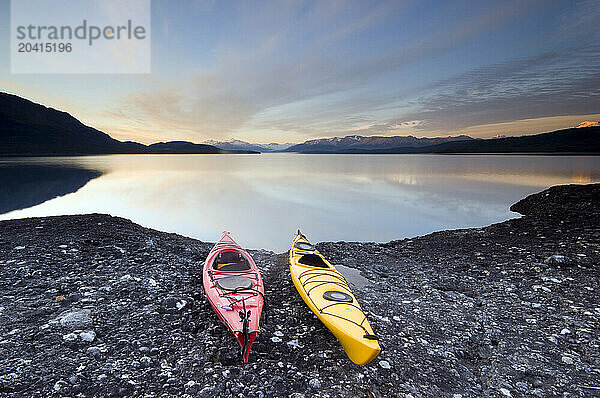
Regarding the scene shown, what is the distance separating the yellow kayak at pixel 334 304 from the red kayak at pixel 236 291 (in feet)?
3.94

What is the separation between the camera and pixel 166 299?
743 cm

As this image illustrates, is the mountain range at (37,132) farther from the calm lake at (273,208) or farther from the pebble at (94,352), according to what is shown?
the pebble at (94,352)

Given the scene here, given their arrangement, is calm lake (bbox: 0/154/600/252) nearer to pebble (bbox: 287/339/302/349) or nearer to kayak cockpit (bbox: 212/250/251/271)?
kayak cockpit (bbox: 212/250/251/271)

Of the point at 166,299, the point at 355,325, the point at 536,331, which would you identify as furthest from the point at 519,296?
the point at 166,299

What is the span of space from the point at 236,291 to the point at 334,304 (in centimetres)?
229

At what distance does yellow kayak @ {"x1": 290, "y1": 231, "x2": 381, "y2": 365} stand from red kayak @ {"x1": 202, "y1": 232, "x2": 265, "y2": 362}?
1.20 m

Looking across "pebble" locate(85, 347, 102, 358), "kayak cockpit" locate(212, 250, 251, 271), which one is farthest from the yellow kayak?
"pebble" locate(85, 347, 102, 358)

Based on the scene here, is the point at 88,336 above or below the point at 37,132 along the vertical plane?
below

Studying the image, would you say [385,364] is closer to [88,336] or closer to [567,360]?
[567,360]

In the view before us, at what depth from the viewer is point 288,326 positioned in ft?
21.8

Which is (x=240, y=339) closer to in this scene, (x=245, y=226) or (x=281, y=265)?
(x=281, y=265)

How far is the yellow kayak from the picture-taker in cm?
512

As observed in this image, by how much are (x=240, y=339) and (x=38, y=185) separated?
37487mm

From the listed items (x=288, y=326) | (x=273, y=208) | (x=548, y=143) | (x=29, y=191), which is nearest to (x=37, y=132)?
(x=29, y=191)
